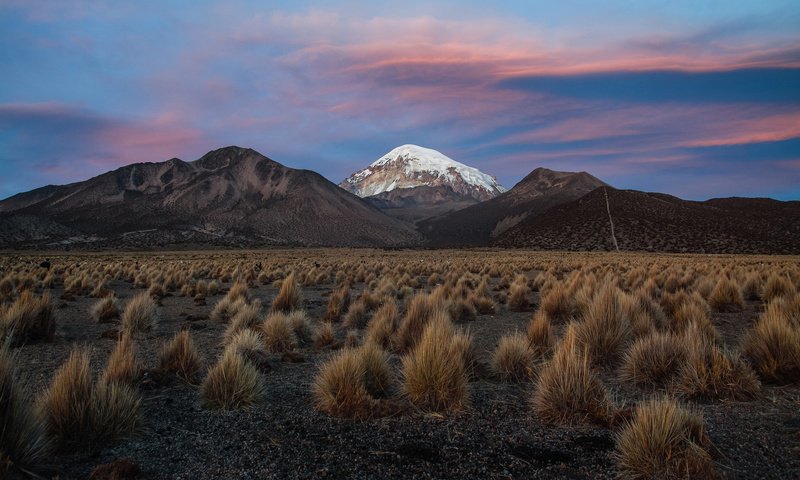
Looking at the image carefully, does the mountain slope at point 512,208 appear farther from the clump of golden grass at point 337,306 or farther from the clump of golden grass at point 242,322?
the clump of golden grass at point 242,322

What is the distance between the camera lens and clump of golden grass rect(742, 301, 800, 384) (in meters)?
5.75

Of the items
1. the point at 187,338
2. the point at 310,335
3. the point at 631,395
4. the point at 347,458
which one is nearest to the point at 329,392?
the point at 347,458

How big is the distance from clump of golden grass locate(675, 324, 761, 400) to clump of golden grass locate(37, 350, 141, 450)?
5.49 m

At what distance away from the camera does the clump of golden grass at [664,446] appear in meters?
3.38

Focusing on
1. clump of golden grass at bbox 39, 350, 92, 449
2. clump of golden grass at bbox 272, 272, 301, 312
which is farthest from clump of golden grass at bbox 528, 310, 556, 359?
clump of golden grass at bbox 272, 272, 301, 312

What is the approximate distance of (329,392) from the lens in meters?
5.07

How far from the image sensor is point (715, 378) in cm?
530

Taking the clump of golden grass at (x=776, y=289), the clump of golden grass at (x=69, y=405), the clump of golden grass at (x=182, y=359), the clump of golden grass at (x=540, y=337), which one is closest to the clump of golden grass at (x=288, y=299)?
the clump of golden grass at (x=182, y=359)

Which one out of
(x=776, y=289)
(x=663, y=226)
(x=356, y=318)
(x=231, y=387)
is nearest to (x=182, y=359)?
(x=231, y=387)

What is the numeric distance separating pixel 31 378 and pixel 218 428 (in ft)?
10.9

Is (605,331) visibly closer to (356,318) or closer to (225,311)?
(356,318)

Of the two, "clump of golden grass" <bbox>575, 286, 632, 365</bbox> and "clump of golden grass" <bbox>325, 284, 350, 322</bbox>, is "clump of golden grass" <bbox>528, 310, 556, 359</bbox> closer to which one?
"clump of golden grass" <bbox>575, 286, 632, 365</bbox>

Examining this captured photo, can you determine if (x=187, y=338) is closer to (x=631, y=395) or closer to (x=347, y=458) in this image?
(x=347, y=458)

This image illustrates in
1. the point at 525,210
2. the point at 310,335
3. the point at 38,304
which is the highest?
the point at 525,210
